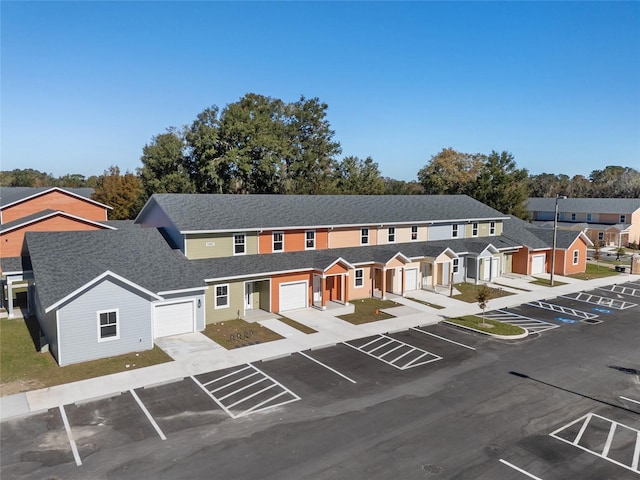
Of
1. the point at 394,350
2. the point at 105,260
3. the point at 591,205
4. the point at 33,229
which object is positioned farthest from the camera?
the point at 591,205

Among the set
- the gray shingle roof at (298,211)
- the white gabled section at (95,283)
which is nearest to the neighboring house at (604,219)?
the gray shingle roof at (298,211)

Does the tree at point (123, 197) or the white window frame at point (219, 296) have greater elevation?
the tree at point (123, 197)

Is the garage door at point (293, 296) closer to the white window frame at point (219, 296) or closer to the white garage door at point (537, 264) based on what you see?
the white window frame at point (219, 296)

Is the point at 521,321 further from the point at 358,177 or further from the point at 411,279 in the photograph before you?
the point at 358,177

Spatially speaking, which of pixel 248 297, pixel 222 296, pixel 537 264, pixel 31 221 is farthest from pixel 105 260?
pixel 537 264

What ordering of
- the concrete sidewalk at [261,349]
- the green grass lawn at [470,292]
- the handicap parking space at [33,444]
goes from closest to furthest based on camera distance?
the handicap parking space at [33,444] → the concrete sidewalk at [261,349] → the green grass lawn at [470,292]

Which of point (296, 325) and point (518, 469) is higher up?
point (296, 325)

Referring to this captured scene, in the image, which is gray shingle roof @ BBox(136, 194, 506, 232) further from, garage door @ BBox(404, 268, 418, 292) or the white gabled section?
the white gabled section
